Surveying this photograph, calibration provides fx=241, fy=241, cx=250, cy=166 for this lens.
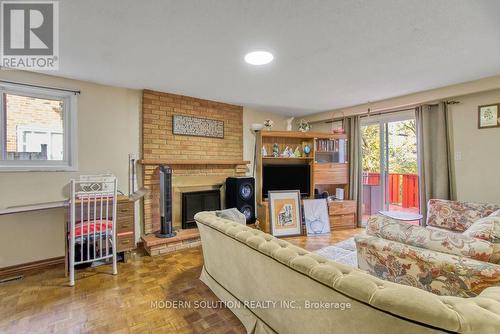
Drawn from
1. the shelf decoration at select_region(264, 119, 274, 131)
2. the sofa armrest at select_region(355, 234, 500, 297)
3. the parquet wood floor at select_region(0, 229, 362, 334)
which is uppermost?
the shelf decoration at select_region(264, 119, 274, 131)

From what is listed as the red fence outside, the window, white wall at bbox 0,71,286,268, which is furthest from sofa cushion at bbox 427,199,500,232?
the window

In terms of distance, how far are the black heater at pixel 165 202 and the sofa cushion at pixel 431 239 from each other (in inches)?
97.9

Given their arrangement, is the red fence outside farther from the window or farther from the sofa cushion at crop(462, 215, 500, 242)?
the window

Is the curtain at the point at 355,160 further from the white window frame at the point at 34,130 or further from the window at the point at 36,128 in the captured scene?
the white window frame at the point at 34,130

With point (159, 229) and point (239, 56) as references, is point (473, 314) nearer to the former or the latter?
point (239, 56)

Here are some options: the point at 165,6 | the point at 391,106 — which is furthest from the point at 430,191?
the point at 165,6

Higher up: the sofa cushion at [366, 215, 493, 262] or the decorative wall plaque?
the decorative wall plaque

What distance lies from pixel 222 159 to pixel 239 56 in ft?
7.21

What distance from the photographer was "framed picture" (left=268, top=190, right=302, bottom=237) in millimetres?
3998

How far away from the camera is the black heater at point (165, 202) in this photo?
328cm

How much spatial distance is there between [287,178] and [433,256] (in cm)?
321

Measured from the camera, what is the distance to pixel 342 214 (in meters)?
4.38

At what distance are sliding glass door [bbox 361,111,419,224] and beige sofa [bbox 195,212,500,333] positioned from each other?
345 centimetres

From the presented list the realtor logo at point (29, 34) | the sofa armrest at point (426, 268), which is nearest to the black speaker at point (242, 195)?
the sofa armrest at point (426, 268)
